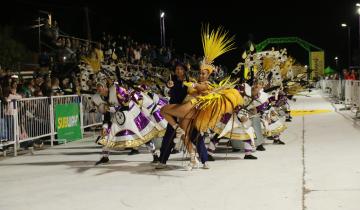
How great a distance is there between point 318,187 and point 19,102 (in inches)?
293

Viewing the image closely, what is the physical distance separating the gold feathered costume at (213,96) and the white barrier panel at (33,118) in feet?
16.7

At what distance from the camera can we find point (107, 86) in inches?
383

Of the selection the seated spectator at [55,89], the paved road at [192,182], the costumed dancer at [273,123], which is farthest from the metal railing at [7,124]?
the costumed dancer at [273,123]

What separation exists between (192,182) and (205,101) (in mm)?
1313

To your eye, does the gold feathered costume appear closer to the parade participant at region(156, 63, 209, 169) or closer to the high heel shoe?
the parade participant at region(156, 63, 209, 169)

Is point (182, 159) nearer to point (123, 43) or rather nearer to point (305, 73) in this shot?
point (305, 73)

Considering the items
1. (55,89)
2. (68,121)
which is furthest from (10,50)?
(68,121)

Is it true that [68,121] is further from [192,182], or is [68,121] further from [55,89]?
[192,182]

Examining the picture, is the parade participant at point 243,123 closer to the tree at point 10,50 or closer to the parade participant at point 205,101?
the parade participant at point 205,101

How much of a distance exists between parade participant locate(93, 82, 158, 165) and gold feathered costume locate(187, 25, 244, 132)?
1539 mm

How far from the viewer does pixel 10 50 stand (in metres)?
26.2

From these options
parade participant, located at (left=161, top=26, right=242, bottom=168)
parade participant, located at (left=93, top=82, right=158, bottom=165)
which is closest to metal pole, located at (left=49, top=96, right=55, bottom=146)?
parade participant, located at (left=93, top=82, right=158, bottom=165)

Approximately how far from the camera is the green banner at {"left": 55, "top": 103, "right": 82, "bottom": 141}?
44.5 ft

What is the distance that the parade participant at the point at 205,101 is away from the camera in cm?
823
